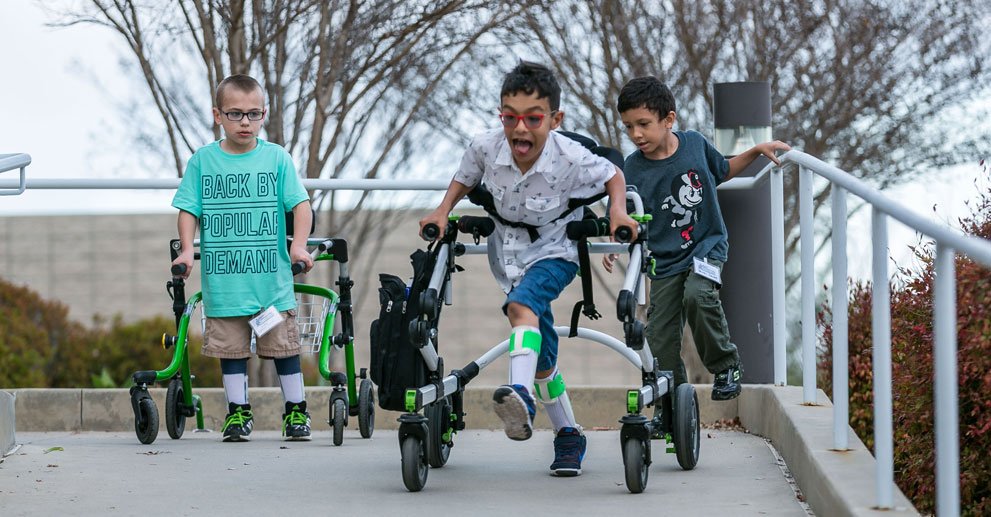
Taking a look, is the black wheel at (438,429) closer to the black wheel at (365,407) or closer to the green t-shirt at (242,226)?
the black wheel at (365,407)

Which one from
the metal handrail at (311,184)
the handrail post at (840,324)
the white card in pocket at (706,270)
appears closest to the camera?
the handrail post at (840,324)

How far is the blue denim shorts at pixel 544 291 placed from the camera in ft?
12.2

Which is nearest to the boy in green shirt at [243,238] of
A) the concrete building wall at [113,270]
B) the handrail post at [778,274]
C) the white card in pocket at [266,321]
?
the white card in pocket at [266,321]

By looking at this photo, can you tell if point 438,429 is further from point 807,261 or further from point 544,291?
point 807,261

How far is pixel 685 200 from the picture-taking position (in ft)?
15.0

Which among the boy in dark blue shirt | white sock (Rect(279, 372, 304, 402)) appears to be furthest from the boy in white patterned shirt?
white sock (Rect(279, 372, 304, 402))

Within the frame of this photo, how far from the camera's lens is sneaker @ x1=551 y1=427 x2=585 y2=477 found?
13.2 ft

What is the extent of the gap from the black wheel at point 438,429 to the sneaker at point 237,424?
975mm

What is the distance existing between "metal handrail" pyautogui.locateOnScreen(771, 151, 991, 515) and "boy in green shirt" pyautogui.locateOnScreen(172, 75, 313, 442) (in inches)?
69.8

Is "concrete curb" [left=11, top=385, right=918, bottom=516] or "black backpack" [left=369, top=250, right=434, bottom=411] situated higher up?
"black backpack" [left=369, top=250, right=434, bottom=411]

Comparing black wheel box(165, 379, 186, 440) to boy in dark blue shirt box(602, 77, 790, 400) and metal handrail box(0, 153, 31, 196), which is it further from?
boy in dark blue shirt box(602, 77, 790, 400)

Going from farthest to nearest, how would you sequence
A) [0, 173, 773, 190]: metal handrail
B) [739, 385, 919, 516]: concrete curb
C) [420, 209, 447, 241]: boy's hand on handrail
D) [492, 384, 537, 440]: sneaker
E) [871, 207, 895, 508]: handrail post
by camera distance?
[0, 173, 773, 190]: metal handrail → [420, 209, 447, 241]: boy's hand on handrail → [492, 384, 537, 440]: sneaker → [739, 385, 919, 516]: concrete curb → [871, 207, 895, 508]: handrail post

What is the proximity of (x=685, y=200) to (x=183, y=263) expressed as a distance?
5.66 ft

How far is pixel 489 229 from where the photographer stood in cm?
388
